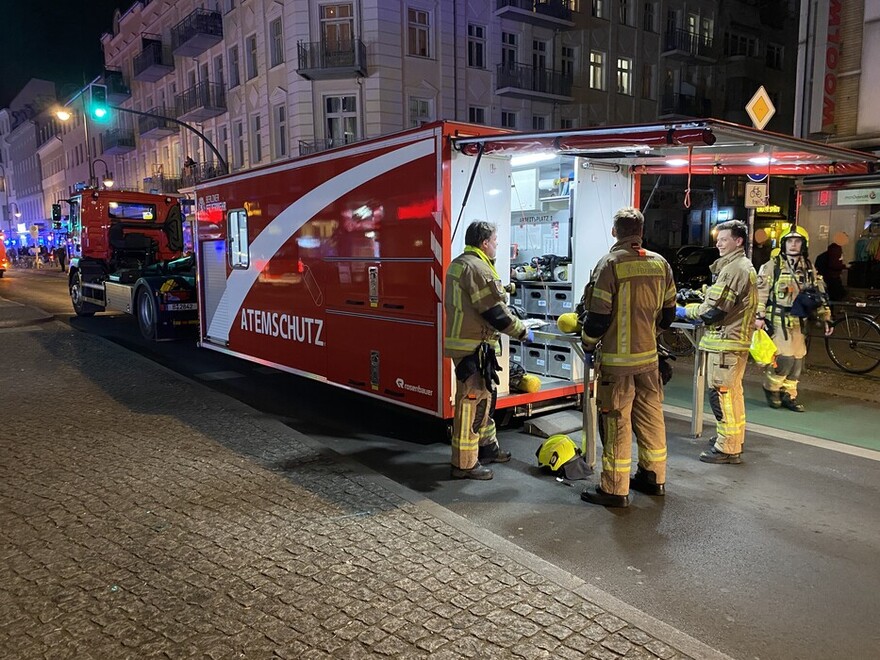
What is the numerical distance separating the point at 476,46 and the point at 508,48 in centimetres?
165

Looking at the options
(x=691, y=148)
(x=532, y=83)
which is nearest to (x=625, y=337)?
(x=691, y=148)

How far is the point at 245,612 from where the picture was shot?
10.7 ft

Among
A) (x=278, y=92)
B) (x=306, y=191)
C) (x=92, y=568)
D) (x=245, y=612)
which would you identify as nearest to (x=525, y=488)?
(x=245, y=612)

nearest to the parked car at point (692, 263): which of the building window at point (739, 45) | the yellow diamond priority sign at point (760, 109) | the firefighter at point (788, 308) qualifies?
the yellow diamond priority sign at point (760, 109)

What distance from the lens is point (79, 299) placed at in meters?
16.2

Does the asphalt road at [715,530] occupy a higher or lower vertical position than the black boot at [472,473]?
lower

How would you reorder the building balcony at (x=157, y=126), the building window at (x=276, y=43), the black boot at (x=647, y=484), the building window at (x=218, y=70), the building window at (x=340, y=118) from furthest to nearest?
1. the building balcony at (x=157, y=126)
2. the building window at (x=218, y=70)
3. the building window at (x=276, y=43)
4. the building window at (x=340, y=118)
5. the black boot at (x=647, y=484)

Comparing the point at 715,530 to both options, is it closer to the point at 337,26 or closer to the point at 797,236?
the point at 797,236

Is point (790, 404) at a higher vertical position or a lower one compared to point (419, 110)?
lower

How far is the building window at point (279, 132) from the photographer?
86.4ft

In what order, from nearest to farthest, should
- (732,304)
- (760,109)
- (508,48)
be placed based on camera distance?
(732,304)
(760,109)
(508,48)

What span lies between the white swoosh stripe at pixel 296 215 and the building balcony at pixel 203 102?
77.0 ft

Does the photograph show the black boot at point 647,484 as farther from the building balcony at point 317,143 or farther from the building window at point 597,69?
the building window at point 597,69

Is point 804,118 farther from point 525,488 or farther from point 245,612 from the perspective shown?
point 245,612
